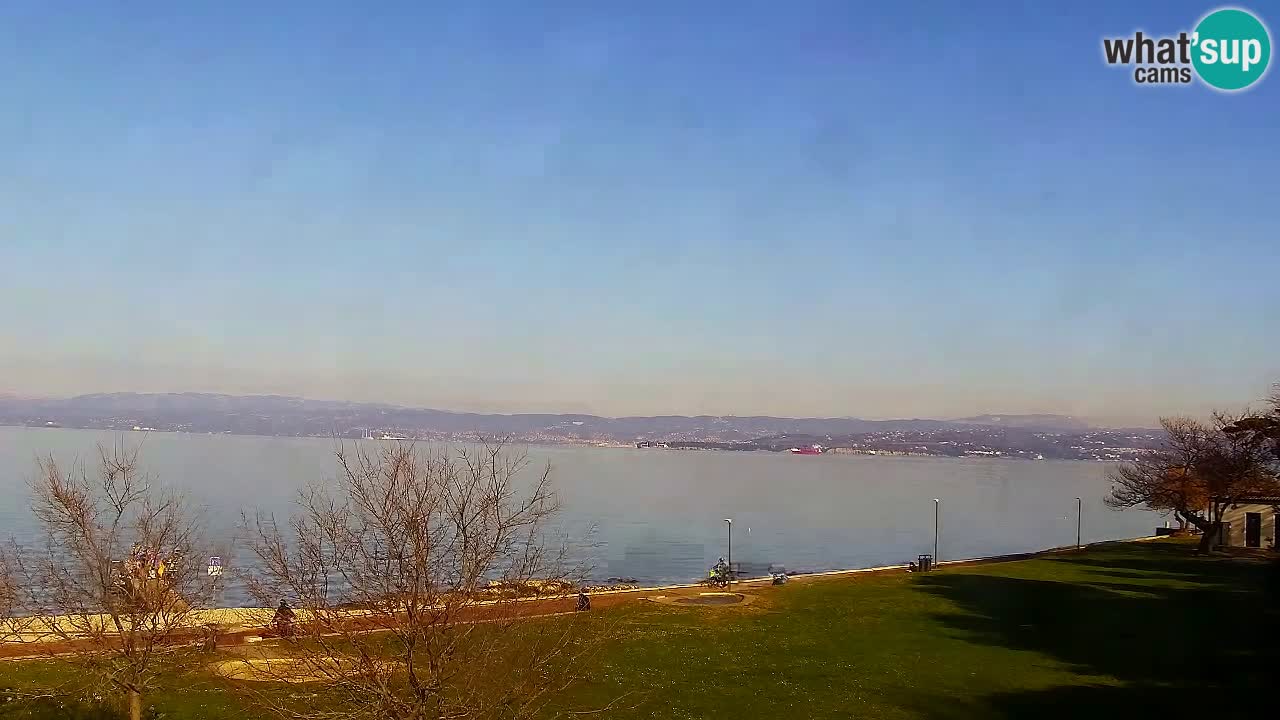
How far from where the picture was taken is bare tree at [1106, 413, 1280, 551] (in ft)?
195

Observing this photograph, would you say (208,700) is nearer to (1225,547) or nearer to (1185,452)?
(1225,547)

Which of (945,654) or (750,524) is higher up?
(945,654)

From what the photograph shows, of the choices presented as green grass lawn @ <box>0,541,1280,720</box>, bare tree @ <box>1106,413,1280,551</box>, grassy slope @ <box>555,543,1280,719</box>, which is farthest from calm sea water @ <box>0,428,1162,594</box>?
green grass lawn @ <box>0,541,1280,720</box>

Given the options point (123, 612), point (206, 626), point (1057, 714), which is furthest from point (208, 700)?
point (1057, 714)

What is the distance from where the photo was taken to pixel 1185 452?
222 ft

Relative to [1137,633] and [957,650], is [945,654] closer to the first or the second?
[957,650]

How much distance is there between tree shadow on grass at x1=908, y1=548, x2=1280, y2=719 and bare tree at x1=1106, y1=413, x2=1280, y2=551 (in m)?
7.82

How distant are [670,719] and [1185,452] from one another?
2194 inches

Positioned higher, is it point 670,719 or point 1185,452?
point 1185,452

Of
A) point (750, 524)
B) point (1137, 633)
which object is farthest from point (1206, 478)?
point (750, 524)

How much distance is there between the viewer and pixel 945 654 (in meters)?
32.6

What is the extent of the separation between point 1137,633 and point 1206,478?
3250 cm

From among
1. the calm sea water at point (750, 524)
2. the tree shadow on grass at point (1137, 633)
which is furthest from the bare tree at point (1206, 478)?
the calm sea water at point (750, 524)

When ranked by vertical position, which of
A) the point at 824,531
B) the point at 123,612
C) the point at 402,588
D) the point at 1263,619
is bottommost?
the point at 824,531
